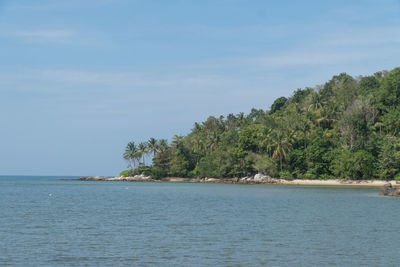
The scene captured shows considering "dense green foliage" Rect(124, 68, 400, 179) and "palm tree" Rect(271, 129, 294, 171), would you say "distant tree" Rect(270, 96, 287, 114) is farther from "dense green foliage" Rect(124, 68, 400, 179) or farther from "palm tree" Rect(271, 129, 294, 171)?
"palm tree" Rect(271, 129, 294, 171)

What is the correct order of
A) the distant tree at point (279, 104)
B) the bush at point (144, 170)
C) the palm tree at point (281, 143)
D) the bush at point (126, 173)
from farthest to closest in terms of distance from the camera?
1. the bush at point (126, 173)
2. the distant tree at point (279, 104)
3. the bush at point (144, 170)
4. the palm tree at point (281, 143)

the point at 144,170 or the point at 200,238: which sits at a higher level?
the point at 144,170

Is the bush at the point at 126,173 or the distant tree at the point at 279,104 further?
the bush at the point at 126,173

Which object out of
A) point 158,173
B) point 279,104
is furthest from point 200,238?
point 279,104

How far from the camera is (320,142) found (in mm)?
116875

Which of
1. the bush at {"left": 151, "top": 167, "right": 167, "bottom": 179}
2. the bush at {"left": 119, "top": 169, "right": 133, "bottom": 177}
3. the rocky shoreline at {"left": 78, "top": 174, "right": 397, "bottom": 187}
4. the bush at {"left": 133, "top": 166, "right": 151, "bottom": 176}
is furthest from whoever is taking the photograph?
the bush at {"left": 119, "top": 169, "right": 133, "bottom": 177}

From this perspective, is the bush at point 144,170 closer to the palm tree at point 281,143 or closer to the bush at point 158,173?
the bush at point 158,173

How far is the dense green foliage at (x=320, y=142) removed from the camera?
10806 cm

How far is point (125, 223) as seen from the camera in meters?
35.6

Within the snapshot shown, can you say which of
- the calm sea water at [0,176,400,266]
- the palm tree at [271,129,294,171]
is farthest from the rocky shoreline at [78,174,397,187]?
the calm sea water at [0,176,400,266]

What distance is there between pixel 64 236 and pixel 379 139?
98.0 metres

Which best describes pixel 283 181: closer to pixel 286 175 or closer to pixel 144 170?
pixel 286 175

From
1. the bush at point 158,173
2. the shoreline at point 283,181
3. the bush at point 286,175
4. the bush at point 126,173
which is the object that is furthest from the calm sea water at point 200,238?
the bush at point 126,173

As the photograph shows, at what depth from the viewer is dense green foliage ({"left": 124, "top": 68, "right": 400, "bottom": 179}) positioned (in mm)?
108062
